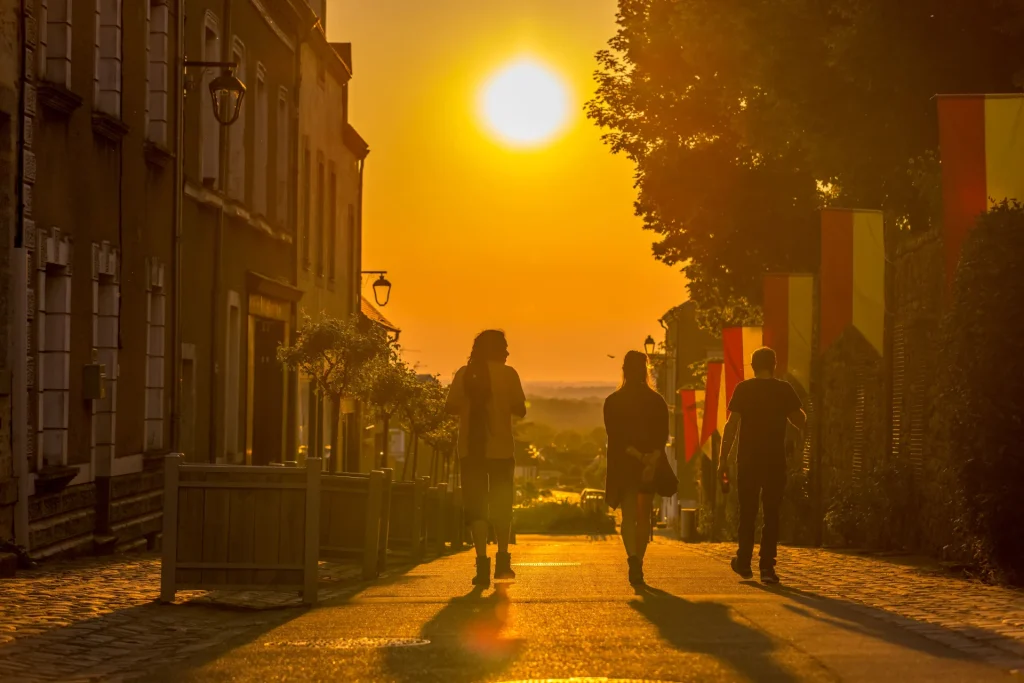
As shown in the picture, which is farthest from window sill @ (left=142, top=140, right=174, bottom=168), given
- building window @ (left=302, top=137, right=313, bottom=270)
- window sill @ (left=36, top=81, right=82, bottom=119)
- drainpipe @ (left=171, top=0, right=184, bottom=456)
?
building window @ (left=302, top=137, right=313, bottom=270)

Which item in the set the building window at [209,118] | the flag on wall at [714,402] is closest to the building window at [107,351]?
the building window at [209,118]

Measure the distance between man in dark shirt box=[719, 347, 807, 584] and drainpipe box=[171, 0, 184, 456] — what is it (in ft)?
34.2

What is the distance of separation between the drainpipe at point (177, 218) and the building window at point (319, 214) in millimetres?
13178

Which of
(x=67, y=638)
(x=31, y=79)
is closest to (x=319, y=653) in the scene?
(x=67, y=638)

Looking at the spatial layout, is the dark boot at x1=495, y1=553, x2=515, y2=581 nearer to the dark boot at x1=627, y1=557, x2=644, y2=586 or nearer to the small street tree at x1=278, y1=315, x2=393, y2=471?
the dark boot at x1=627, y1=557, x2=644, y2=586

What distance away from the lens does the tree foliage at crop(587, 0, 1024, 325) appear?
69.6 ft

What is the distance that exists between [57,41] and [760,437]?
798 centimetres

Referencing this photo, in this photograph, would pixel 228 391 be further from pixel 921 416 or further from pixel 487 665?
pixel 487 665

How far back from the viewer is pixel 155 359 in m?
21.5

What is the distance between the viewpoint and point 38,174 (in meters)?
16.2

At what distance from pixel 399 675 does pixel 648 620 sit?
91.2 inches

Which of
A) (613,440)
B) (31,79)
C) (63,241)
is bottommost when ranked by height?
(613,440)

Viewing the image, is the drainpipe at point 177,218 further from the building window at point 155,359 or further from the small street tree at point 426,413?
the small street tree at point 426,413

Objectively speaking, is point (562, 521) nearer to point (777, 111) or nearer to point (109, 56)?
point (777, 111)
